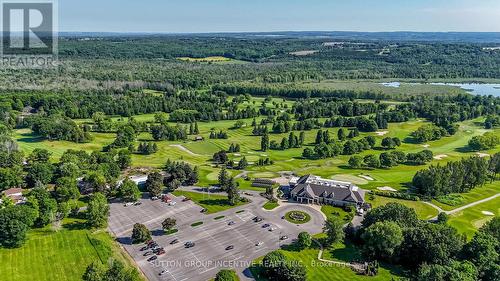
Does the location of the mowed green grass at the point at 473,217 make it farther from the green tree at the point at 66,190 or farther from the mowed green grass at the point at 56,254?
the green tree at the point at 66,190

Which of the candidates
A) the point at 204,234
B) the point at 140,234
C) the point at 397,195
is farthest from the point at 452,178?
the point at 140,234

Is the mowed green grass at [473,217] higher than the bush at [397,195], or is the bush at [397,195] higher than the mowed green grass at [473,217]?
the bush at [397,195]

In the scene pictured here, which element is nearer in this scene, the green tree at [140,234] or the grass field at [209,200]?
the green tree at [140,234]

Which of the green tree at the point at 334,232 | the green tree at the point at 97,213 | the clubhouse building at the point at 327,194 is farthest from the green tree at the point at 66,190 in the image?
the green tree at the point at 334,232

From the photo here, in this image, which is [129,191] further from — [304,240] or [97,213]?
[304,240]

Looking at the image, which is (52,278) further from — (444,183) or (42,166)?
(444,183)
